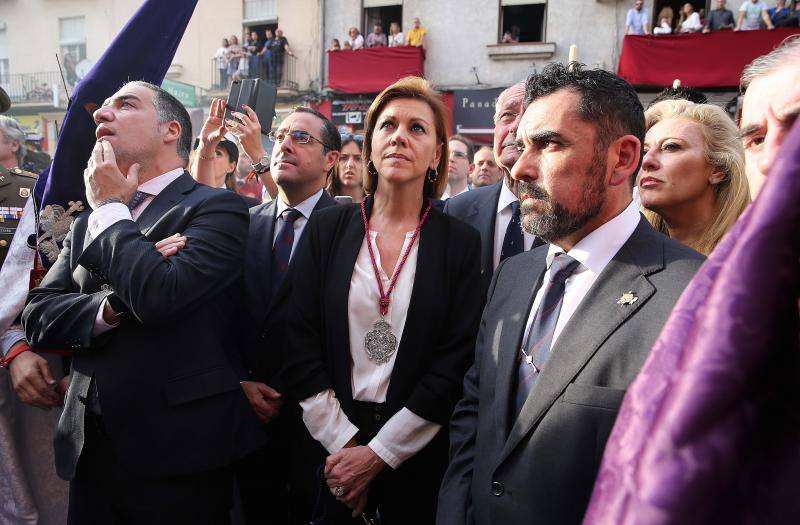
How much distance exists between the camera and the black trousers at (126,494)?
75.6 inches

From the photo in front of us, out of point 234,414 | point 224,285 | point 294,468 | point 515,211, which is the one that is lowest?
point 294,468

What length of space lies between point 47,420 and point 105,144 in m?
1.88

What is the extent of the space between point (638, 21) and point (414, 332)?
1322 centimetres

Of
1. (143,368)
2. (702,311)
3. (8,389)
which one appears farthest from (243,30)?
(702,311)

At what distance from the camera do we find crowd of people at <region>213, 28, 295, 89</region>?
1547 centimetres

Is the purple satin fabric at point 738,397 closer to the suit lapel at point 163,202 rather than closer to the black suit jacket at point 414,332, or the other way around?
the black suit jacket at point 414,332

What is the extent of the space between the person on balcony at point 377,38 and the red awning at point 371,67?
524 millimetres

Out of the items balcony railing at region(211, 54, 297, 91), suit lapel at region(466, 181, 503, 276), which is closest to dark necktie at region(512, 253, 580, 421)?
suit lapel at region(466, 181, 503, 276)

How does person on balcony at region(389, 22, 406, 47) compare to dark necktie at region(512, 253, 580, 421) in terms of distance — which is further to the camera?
person on balcony at region(389, 22, 406, 47)

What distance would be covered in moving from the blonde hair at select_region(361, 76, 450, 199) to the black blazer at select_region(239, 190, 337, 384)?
316mm

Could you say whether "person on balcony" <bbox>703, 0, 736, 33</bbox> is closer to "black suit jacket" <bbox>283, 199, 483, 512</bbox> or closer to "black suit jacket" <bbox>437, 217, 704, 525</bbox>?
"black suit jacket" <bbox>283, 199, 483, 512</bbox>

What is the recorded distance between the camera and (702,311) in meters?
0.47

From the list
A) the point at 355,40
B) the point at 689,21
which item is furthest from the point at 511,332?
the point at 355,40

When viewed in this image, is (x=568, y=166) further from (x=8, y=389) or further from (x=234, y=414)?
(x=8, y=389)
